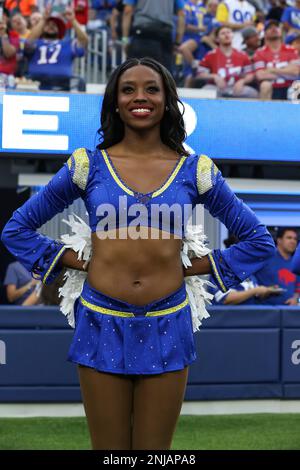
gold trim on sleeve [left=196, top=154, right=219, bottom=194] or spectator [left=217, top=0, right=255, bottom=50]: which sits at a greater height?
spectator [left=217, top=0, right=255, bottom=50]

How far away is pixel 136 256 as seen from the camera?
322 cm

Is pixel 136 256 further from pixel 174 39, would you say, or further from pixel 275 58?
pixel 174 39

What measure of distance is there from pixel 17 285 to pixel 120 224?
181 inches

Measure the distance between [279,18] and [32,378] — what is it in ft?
18.5

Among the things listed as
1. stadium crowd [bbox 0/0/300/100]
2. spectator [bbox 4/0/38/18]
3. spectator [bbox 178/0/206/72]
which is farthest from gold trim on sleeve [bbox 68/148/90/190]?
spectator [bbox 4/0/38/18]

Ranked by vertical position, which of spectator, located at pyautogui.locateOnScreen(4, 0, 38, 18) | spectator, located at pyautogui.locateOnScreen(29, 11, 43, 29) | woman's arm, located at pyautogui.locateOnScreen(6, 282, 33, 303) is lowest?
woman's arm, located at pyautogui.locateOnScreen(6, 282, 33, 303)

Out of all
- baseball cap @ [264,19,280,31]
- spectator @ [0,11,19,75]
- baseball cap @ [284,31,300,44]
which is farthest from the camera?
baseball cap @ [284,31,300,44]

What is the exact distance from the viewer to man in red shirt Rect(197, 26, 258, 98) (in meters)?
9.30

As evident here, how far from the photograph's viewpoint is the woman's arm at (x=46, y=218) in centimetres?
339

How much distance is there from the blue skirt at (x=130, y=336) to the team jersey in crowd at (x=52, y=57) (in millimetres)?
5958

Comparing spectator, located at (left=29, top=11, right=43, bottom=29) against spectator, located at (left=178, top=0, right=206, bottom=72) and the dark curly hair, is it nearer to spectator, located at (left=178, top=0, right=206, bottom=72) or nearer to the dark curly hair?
spectator, located at (left=178, top=0, right=206, bottom=72)

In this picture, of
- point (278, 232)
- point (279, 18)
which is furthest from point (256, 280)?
point (279, 18)

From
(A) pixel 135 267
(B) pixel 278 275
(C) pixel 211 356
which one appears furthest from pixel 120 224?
(B) pixel 278 275
